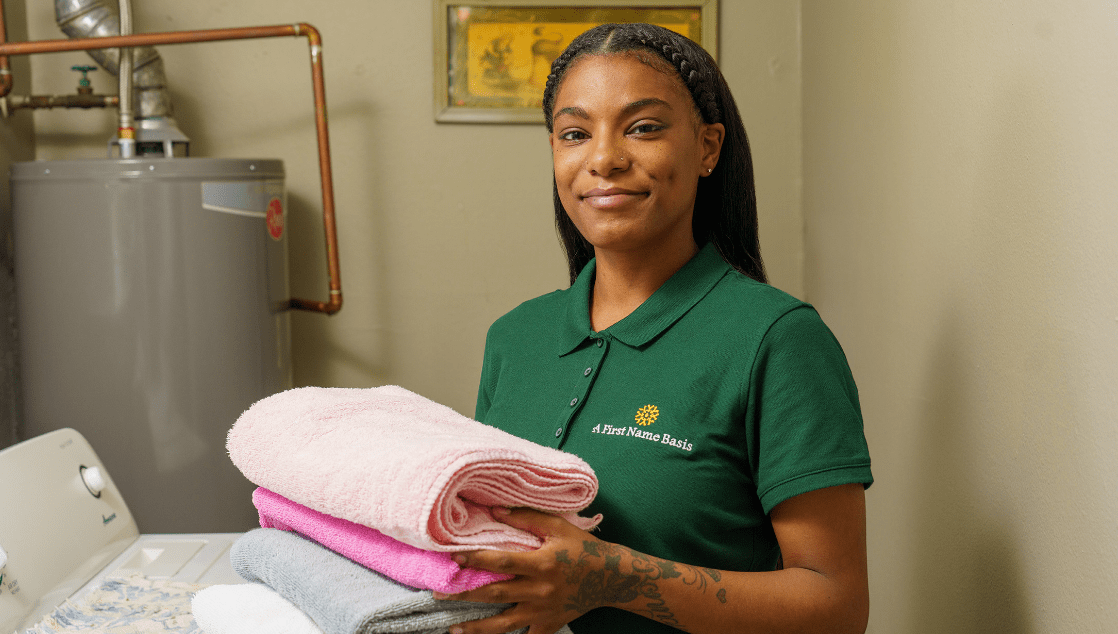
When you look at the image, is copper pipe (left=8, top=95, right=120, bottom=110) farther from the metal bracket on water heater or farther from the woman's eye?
the woman's eye

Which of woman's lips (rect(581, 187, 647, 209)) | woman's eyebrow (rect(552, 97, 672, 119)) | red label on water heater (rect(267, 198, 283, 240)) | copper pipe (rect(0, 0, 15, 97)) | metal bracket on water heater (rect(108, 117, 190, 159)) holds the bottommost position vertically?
red label on water heater (rect(267, 198, 283, 240))

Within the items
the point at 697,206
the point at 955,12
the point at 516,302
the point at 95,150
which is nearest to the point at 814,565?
the point at 697,206

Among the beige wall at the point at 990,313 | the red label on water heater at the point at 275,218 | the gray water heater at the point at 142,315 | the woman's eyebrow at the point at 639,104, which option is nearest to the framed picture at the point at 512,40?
the red label on water heater at the point at 275,218

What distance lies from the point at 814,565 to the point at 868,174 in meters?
0.98

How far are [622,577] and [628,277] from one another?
36 centimetres

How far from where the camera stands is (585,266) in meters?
1.02

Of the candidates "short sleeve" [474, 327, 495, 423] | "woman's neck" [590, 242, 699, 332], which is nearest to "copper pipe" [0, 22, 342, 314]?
"short sleeve" [474, 327, 495, 423]

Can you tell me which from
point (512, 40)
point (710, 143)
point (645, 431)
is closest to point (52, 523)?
point (645, 431)

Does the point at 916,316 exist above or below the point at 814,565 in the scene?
above

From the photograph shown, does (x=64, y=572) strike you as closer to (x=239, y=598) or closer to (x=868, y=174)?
(x=239, y=598)

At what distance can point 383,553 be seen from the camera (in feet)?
1.93

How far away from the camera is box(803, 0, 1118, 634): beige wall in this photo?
0.69m

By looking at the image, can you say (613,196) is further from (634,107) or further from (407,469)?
(407,469)

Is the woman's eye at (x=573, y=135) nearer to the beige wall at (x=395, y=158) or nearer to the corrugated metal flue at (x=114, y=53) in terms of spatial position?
the beige wall at (x=395, y=158)
